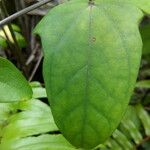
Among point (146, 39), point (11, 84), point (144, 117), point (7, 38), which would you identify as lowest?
point (144, 117)

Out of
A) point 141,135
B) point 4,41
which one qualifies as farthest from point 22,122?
point 141,135

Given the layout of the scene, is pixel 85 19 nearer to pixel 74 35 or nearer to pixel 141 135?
pixel 74 35

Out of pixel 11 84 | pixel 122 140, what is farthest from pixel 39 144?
pixel 122 140

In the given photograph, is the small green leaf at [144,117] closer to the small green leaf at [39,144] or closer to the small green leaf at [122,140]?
the small green leaf at [122,140]

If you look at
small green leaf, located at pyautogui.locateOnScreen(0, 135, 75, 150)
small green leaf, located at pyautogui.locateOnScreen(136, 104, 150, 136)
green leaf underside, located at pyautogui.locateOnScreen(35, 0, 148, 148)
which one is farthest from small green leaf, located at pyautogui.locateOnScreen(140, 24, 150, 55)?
green leaf underside, located at pyautogui.locateOnScreen(35, 0, 148, 148)

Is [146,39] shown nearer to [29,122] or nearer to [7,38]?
[7,38]

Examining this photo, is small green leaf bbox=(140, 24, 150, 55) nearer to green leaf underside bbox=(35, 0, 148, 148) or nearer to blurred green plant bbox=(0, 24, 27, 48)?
blurred green plant bbox=(0, 24, 27, 48)
